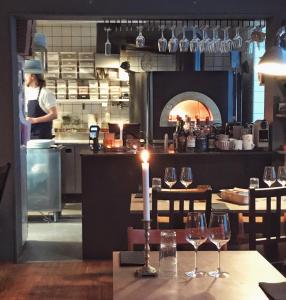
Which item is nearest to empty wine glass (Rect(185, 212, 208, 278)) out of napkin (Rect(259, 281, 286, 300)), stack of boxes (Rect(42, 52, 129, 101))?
napkin (Rect(259, 281, 286, 300))

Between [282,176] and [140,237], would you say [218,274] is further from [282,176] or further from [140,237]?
[282,176]

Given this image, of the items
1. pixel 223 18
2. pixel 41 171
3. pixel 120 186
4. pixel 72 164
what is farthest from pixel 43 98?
pixel 223 18

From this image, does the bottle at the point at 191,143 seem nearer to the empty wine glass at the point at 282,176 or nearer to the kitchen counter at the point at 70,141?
the empty wine glass at the point at 282,176

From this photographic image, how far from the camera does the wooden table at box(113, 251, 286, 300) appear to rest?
185 centimetres

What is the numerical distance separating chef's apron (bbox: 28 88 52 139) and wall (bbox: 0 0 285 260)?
6.13ft

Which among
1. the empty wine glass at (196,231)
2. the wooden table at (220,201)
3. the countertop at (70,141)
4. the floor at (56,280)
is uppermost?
the countertop at (70,141)

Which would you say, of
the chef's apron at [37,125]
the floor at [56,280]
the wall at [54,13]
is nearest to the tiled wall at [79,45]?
the chef's apron at [37,125]

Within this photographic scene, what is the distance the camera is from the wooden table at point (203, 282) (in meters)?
1.85

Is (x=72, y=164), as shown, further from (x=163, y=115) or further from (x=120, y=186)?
(x=120, y=186)

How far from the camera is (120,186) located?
196 inches

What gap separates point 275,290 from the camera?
5.60 feet

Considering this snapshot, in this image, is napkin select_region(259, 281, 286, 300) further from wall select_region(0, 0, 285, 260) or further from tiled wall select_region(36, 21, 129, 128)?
tiled wall select_region(36, 21, 129, 128)

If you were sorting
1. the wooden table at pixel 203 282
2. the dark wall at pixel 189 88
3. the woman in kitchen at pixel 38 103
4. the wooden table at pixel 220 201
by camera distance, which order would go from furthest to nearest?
the dark wall at pixel 189 88
the woman in kitchen at pixel 38 103
the wooden table at pixel 220 201
the wooden table at pixel 203 282

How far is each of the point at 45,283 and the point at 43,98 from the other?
116 inches
